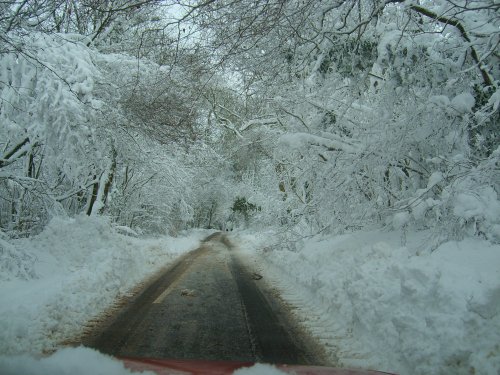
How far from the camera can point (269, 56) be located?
6031mm

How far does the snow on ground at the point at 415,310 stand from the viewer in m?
3.74

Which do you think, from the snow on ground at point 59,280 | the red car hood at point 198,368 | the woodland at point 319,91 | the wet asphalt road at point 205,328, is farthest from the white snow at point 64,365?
the woodland at point 319,91

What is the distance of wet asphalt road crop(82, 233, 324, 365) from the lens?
475 cm

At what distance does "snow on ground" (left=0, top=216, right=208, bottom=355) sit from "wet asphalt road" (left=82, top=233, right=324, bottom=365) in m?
0.57

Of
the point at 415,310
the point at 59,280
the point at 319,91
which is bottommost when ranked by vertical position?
the point at 59,280

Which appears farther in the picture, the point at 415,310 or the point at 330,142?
the point at 330,142

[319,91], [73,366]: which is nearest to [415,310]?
[73,366]

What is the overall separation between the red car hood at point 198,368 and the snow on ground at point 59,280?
87.0 inches

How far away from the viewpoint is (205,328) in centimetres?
583

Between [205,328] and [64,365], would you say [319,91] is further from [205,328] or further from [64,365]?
[64,365]

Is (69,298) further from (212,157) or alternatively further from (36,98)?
(212,157)

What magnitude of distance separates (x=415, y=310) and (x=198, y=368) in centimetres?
296

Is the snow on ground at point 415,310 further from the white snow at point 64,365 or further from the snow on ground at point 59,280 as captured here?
the snow on ground at point 59,280

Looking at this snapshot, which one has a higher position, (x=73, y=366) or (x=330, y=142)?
(x=330, y=142)
